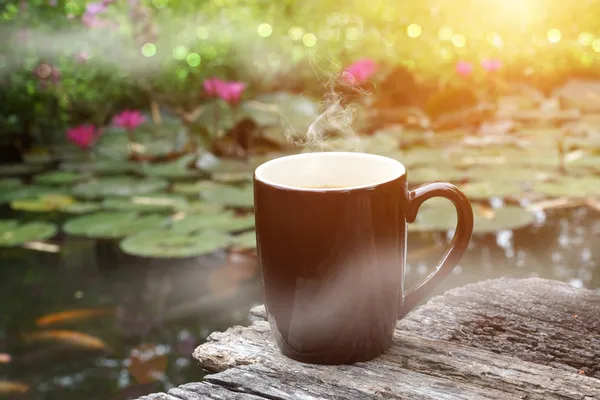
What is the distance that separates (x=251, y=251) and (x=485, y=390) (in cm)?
152

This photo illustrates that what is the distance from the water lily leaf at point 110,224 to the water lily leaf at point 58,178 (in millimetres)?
454

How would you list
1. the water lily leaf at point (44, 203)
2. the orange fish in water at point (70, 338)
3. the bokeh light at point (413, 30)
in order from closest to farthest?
the orange fish in water at point (70, 338) → the water lily leaf at point (44, 203) → the bokeh light at point (413, 30)

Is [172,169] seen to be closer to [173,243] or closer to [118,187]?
[118,187]

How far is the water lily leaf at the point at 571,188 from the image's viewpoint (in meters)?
2.33

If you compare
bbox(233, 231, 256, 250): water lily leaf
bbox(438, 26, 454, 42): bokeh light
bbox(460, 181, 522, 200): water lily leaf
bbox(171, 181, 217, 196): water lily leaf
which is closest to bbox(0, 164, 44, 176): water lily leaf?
bbox(171, 181, 217, 196): water lily leaf

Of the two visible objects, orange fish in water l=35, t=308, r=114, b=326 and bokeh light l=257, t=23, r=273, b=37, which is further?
bokeh light l=257, t=23, r=273, b=37

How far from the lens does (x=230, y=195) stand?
2.43 metres

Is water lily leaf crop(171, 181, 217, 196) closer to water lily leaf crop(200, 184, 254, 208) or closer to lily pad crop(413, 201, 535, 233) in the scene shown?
water lily leaf crop(200, 184, 254, 208)

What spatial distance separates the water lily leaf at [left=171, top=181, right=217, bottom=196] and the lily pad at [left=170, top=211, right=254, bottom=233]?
0.81 feet

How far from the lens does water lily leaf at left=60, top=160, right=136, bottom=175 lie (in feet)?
9.25

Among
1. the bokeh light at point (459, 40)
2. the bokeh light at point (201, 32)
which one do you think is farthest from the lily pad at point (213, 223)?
the bokeh light at point (459, 40)

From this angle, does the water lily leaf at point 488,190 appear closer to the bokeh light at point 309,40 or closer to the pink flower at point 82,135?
the pink flower at point 82,135

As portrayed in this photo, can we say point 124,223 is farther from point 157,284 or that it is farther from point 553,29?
point 553,29

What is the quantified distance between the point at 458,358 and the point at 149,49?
3.17 m
